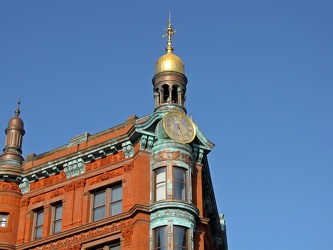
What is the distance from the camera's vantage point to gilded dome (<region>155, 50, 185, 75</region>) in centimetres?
5334

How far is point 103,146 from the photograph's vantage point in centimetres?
5125

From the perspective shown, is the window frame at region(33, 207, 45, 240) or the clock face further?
the window frame at region(33, 207, 45, 240)

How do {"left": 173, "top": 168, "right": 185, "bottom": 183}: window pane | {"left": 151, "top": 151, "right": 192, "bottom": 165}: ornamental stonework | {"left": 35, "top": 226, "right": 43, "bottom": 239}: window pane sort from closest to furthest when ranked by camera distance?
{"left": 173, "top": 168, "right": 185, "bottom": 183}: window pane < {"left": 151, "top": 151, "right": 192, "bottom": 165}: ornamental stonework < {"left": 35, "top": 226, "right": 43, "bottom": 239}: window pane

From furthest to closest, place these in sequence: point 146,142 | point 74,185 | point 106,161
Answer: point 74,185
point 106,161
point 146,142

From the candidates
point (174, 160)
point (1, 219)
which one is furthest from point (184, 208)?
point (1, 219)

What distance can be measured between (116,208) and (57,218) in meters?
5.09

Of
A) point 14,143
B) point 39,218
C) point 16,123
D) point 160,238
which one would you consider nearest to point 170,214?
point 160,238

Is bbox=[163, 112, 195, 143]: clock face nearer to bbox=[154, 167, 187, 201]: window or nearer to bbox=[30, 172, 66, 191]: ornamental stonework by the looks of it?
bbox=[154, 167, 187, 201]: window

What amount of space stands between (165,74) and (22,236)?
49.3ft

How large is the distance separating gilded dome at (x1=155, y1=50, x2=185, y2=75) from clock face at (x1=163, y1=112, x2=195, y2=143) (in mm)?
4399

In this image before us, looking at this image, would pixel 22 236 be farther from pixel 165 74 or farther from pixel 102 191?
pixel 165 74

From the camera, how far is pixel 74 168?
173ft

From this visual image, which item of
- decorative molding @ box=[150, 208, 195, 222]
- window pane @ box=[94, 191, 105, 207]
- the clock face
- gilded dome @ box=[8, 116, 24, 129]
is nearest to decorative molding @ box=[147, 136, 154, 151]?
the clock face

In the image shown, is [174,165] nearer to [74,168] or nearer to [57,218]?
[74,168]
